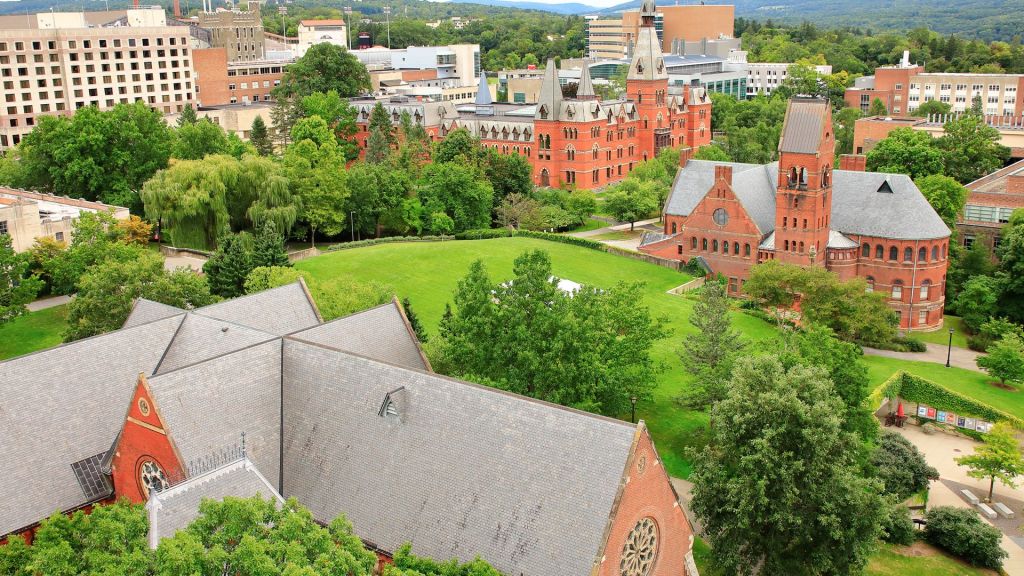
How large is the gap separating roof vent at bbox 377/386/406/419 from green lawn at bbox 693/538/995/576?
45.7 feet

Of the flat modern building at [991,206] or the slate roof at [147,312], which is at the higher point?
the slate roof at [147,312]

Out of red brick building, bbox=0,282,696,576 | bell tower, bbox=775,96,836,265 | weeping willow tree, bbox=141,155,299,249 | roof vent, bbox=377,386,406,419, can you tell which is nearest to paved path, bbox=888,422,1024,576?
red brick building, bbox=0,282,696,576

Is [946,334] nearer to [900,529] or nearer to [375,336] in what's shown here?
[900,529]

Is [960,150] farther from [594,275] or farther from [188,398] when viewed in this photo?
[188,398]

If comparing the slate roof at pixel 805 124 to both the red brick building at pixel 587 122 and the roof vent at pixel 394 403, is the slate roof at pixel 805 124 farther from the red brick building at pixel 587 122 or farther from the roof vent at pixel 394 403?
the roof vent at pixel 394 403

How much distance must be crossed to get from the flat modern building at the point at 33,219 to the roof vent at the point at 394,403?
39.1m

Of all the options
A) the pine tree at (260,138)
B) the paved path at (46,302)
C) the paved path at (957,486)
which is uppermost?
the pine tree at (260,138)

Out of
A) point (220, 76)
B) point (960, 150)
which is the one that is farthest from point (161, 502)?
point (220, 76)

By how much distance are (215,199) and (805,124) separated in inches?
1774

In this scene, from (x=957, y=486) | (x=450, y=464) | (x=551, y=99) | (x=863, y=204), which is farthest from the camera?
(x=551, y=99)

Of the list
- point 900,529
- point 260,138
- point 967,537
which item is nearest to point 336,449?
point 900,529

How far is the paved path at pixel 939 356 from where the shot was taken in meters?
64.6

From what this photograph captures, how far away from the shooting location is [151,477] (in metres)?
30.8

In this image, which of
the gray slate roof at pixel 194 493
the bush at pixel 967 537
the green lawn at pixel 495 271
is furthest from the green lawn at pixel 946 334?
the gray slate roof at pixel 194 493
